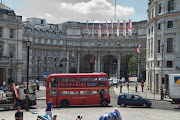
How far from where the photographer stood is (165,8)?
4706 cm

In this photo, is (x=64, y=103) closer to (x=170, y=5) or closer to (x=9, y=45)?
(x=170, y=5)

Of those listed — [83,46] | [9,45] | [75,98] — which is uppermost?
[83,46]

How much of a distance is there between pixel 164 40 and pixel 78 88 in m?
21.8

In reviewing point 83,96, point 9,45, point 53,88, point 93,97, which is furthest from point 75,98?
point 9,45

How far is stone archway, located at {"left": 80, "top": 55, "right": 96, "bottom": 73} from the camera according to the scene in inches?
3829

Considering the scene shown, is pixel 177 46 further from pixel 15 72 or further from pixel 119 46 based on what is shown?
pixel 119 46

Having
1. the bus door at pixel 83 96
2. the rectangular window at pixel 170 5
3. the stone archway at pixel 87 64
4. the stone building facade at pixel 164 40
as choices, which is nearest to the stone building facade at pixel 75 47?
the stone archway at pixel 87 64

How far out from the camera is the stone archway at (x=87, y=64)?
9725 cm

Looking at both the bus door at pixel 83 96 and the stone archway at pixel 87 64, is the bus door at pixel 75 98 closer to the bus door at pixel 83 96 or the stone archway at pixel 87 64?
the bus door at pixel 83 96

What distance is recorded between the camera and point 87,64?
102 m

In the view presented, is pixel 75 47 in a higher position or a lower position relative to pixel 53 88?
higher

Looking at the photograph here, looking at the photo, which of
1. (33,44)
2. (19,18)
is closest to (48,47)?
(33,44)

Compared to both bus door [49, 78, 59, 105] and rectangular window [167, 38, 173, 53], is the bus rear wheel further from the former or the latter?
rectangular window [167, 38, 173, 53]

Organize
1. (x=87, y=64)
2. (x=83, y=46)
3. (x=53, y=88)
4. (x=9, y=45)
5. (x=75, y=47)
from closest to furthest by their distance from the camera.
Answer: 1. (x=53, y=88)
2. (x=9, y=45)
3. (x=75, y=47)
4. (x=83, y=46)
5. (x=87, y=64)
